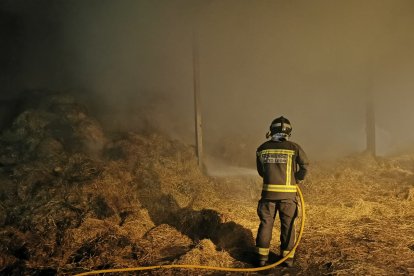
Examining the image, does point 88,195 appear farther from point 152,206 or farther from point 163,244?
point 163,244

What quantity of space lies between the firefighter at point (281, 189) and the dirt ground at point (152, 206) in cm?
31

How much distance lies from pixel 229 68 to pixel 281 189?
9692mm

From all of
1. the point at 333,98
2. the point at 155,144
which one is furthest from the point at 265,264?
the point at 333,98

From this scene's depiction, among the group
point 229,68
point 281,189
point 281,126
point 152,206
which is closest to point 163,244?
point 152,206

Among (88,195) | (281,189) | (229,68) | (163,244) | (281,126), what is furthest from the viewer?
(229,68)

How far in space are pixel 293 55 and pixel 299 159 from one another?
874cm

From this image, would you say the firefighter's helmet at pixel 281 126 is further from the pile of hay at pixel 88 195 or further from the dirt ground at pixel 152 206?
the pile of hay at pixel 88 195

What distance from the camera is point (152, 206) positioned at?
6504mm

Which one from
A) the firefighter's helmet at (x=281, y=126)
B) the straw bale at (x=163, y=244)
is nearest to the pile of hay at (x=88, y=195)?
the straw bale at (x=163, y=244)

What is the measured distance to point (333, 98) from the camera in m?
13.0

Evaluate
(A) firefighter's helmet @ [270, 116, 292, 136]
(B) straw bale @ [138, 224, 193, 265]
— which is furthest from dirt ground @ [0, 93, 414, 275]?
(A) firefighter's helmet @ [270, 116, 292, 136]


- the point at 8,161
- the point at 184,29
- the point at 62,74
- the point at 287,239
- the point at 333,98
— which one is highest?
the point at 184,29

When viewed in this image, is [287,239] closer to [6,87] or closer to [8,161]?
[8,161]

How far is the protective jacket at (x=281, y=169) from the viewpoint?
13.4ft
